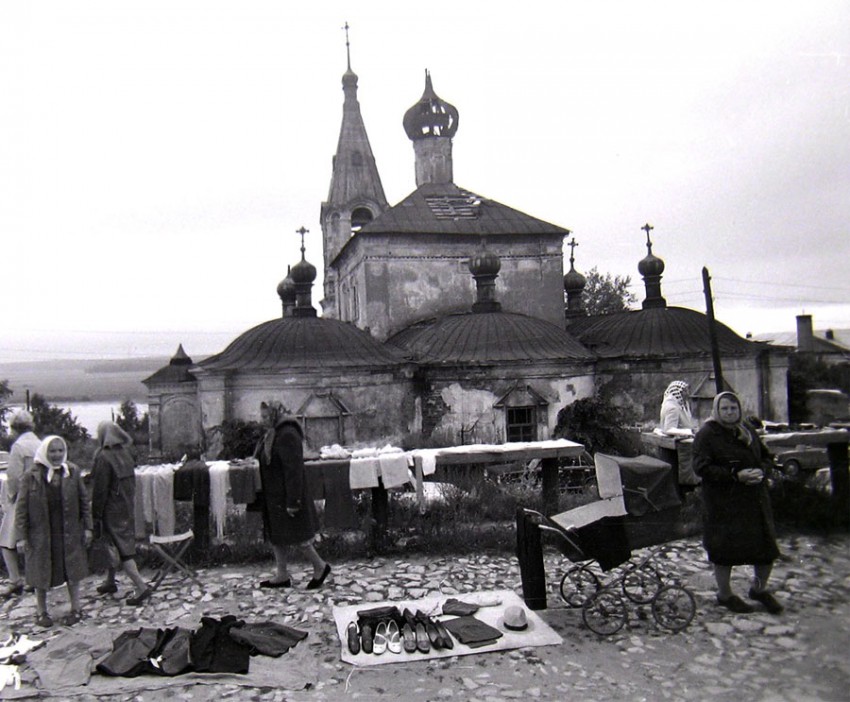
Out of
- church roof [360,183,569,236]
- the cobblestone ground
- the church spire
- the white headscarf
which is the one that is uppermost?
the church spire

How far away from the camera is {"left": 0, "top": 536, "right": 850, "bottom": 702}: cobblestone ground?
433 cm

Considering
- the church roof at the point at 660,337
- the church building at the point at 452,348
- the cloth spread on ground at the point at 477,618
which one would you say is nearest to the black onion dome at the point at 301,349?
the church building at the point at 452,348

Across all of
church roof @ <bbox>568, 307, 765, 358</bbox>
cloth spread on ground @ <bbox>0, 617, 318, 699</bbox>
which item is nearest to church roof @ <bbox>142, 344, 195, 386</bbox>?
church roof @ <bbox>568, 307, 765, 358</bbox>

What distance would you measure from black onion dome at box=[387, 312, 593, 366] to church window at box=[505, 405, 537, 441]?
3.86 ft

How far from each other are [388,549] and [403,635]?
2.36m

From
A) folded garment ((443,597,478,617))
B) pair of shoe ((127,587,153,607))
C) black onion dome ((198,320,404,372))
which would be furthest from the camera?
black onion dome ((198,320,404,372))

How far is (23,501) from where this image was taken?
19.2 feet

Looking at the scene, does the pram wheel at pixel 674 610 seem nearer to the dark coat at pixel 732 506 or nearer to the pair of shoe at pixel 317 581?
the dark coat at pixel 732 506

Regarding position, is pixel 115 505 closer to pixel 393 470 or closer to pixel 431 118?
pixel 393 470

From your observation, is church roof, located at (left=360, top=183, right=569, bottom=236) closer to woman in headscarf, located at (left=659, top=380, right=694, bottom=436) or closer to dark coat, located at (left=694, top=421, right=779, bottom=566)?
woman in headscarf, located at (left=659, top=380, right=694, bottom=436)

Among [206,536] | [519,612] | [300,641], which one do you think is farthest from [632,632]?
[206,536]

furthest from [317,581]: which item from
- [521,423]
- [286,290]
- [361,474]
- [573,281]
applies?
[573,281]

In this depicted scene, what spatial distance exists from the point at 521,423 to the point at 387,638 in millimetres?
11139

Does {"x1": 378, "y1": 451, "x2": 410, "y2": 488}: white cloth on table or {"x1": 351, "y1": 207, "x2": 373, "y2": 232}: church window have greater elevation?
{"x1": 351, "y1": 207, "x2": 373, "y2": 232}: church window
